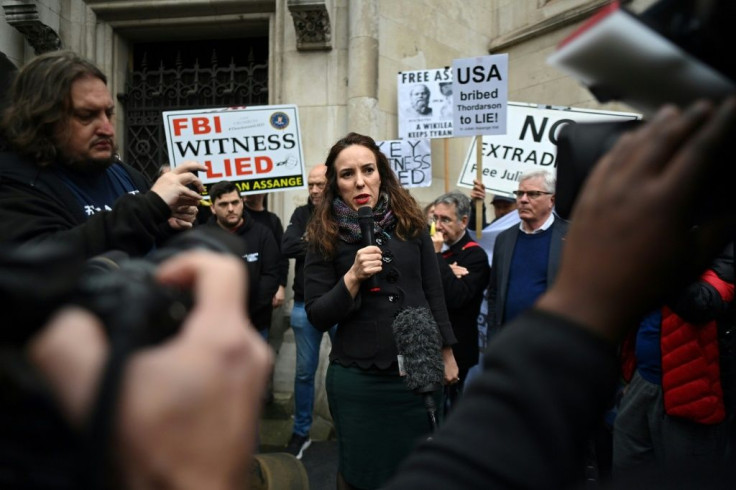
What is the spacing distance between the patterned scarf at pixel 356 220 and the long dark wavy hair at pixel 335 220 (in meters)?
0.03

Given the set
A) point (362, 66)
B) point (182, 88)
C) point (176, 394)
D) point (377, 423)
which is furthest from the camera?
point (182, 88)

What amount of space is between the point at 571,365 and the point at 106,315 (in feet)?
1.36

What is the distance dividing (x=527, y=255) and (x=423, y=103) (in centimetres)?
303

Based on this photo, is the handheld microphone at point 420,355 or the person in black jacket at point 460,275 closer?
the handheld microphone at point 420,355

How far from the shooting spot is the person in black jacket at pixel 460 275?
157 inches

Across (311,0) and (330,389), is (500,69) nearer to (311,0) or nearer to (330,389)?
(311,0)

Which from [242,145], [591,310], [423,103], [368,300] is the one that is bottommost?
[368,300]

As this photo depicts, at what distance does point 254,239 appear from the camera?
5.07 m

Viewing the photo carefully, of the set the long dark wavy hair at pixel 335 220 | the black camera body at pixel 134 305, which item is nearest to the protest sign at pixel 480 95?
the long dark wavy hair at pixel 335 220

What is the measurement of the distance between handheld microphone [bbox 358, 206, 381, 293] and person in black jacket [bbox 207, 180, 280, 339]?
2233 mm

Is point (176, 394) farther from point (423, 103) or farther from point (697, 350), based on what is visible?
point (423, 103)

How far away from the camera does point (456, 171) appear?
7672 millimetres

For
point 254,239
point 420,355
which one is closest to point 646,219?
point 420,355

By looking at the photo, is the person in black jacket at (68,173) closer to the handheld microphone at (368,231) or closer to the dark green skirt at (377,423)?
the handheld microphone at (368,231)
